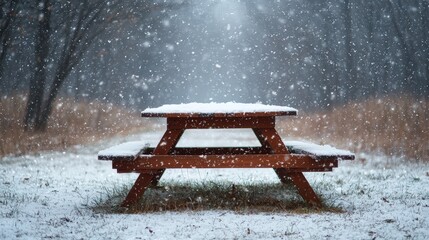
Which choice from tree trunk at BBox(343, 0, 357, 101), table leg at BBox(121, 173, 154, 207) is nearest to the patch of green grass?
table leg at BBox(121, 173, 154, 207)

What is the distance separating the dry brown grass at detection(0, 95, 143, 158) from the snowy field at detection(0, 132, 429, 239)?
Answer: 7.93 feet

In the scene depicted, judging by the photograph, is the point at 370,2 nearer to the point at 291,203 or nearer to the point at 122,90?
the point at 291,203

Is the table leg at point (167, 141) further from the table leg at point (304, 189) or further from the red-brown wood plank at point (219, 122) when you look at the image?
the table leg at point (304, 189)

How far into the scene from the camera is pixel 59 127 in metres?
12.5

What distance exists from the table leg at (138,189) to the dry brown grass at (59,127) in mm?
5076

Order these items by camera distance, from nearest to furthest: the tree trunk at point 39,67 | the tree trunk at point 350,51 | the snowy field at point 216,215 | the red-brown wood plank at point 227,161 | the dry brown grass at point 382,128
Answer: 1. the snowy field at point 216,215
2. the red-brown wood plank at point 227,161
3. the dry brown grass at point 382,128
4. the tree trunk at point 39,67
5. the tree trunk at point 350,51

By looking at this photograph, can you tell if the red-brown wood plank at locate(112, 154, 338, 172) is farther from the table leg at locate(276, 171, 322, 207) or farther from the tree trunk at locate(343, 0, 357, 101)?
the tree trunk at locate(343, 0, 357, 101)

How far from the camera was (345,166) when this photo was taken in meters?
8.08

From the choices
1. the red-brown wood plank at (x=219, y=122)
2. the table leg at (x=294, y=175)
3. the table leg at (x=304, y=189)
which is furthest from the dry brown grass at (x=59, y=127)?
the table leg at (x=304, y=189)

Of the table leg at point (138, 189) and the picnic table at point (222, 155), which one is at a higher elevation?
the picnic table at point (222, 155)

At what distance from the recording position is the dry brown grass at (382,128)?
9352mm

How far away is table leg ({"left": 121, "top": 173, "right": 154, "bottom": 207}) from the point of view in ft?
15.6

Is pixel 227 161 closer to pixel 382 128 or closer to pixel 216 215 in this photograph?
pixel 216 215

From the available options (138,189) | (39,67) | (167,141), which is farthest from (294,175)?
(39,67)
